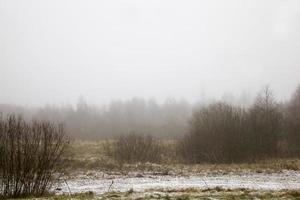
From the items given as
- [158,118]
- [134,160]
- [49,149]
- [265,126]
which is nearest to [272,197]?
[49,149]

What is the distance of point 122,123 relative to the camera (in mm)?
106625

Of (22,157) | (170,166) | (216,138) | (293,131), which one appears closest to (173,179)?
(170,166)

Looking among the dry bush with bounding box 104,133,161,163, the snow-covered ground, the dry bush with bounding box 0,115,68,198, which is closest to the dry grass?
the dry bush with bounding box 104,133,161,163

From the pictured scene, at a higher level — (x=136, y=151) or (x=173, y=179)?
(x=136, y=151)

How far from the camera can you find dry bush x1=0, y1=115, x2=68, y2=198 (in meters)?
17.8

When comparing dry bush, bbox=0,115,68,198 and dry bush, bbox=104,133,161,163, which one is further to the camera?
dry bush, bbox=104,133,161,163

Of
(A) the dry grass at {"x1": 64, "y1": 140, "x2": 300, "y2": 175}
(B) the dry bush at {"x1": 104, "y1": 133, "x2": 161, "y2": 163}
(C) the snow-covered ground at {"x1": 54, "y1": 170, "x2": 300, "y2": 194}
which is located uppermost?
(B) the dry bush at {"x1": 104, "y1": 133, "x2": 161, "y2": 163}

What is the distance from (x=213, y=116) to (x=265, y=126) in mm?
6420

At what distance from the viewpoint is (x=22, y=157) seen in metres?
18.4

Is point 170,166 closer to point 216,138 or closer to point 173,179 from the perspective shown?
point 173,179

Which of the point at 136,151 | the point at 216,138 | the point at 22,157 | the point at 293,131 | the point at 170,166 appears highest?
the point at 293,131

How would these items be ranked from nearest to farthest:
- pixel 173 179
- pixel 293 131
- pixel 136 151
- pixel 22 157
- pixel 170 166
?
pixel 22 157
pixel 173 179
pixel 170 166
pixel 136 151
pixel 293 131

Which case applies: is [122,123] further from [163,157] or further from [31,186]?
[31,186]

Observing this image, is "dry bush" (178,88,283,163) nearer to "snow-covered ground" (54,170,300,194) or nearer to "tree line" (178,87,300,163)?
"tree line" (178,87,300,163)
